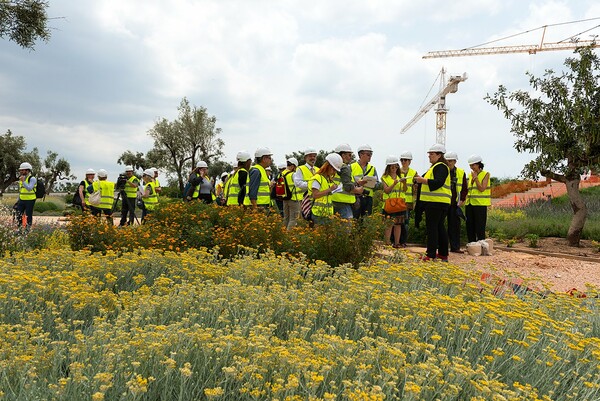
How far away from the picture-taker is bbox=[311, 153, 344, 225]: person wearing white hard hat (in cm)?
760

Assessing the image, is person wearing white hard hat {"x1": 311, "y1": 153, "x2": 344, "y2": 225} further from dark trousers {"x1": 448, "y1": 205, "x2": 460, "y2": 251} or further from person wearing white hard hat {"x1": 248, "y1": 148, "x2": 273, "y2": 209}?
dark trousers {"x1": 448, "y1": 205, "x2": 460, "y2": 251}

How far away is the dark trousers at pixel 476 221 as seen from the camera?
1090 centimetres

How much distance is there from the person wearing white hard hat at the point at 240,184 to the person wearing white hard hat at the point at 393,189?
8.66ft

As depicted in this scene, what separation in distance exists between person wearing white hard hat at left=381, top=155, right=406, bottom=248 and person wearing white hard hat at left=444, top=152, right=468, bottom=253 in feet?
3.09

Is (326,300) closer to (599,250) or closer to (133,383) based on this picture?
(133,383)

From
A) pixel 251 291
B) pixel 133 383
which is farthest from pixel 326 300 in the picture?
pixel 133 383

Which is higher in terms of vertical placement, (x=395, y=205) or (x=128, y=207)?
(x=395, y=205)

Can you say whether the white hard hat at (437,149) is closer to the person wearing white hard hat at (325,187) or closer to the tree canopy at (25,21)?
the person wearing white hard hat at (325,187)

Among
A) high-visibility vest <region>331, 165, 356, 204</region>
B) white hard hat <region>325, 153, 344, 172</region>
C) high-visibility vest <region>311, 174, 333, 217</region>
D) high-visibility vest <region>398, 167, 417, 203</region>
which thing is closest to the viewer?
white hard hat <region>325, 153, 344, 172</region>

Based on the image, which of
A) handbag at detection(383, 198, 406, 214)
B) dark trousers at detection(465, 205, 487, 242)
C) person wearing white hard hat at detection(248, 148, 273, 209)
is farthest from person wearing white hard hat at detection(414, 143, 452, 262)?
person wearing white hard hat at detection(248, 148, 273, 209)

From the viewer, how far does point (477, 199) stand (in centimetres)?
1079

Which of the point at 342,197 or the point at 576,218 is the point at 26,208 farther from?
the point at 576,218

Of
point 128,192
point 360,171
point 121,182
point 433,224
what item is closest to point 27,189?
point 121,182

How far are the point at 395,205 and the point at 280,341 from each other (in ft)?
23.2
